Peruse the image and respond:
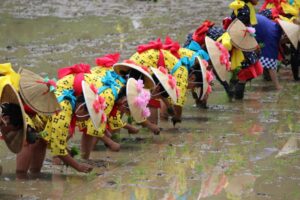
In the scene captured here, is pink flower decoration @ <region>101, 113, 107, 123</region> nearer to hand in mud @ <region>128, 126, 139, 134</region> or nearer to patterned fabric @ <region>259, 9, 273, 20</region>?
hand in mud @ <region>128, 126, 139, 134</region>

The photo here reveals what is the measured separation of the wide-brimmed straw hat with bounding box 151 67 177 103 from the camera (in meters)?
8.74

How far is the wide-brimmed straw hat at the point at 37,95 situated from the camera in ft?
22.6

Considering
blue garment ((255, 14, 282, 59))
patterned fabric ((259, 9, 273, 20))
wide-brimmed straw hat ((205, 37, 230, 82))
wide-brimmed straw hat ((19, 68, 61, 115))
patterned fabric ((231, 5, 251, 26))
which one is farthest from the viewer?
patterned fabric ((259, 9, 273, 20))

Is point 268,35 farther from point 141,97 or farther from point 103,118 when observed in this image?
point 103,118

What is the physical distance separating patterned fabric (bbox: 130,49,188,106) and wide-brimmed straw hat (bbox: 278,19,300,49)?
9.33 ft

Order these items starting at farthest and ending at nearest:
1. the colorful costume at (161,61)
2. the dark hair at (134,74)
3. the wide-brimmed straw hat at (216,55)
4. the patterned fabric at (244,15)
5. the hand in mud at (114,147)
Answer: the patterned fabric at (244,15), the wide-brimmed straw hat at (216,55), the colorful costume at (161,61), the dark hair at (134,74), the hand in mud at (114,147)

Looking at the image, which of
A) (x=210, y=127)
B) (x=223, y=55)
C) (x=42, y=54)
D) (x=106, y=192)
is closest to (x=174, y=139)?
(x=210, y=127)

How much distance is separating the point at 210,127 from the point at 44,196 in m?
3.23

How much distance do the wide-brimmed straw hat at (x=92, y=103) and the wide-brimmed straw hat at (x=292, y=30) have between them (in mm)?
4848

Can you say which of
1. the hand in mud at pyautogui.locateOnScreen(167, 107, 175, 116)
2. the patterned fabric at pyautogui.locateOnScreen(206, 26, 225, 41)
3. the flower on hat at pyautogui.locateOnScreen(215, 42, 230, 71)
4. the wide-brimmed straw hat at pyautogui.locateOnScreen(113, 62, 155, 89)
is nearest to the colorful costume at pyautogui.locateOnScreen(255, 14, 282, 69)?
the patterned fabric at pyautogui.locateOnScreen(206, 26, 225, 41)

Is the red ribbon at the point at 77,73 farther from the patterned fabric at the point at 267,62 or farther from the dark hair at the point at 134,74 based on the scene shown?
the patterned fabric at the point at 267,62

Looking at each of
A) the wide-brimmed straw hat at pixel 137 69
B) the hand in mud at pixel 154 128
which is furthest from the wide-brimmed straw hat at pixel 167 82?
the hand in mud at pixel 154 128

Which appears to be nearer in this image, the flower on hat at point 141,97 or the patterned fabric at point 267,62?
the flower on hat at point 141,97

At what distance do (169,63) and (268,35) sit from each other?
114 inches
